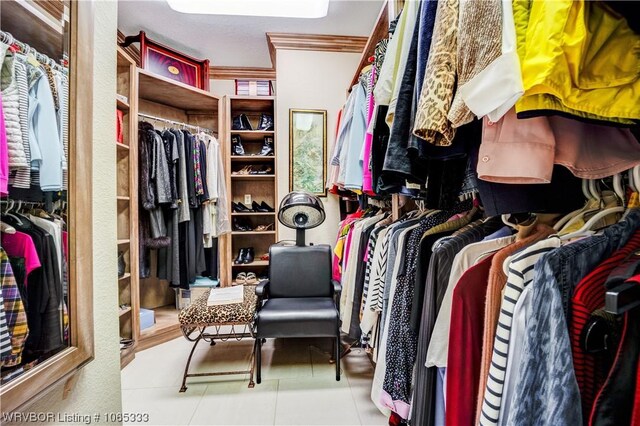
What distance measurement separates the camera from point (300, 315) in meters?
2.01

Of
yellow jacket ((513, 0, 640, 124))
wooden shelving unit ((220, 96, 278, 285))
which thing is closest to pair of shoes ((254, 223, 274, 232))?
wooden shelving unit ((220, 96, 278, 285))

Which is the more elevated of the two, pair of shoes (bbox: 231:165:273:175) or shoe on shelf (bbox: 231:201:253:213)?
Answer: pair of shoes (bbox: 231:165:273:175)

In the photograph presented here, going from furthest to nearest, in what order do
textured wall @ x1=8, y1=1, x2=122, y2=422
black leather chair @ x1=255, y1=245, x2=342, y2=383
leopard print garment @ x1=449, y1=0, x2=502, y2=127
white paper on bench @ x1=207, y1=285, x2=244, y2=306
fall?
white paper on bench @ x1=207, y1=285, x2=244, y2=306
black leather chair @ x1=255, y1=245, x2=342, y2=383
textured wall @ x1=8, y1=1, x2=122, y2=422
leopard print garment @ x1=449, y1=0, x2=502, y2=127

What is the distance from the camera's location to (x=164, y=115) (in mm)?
3258

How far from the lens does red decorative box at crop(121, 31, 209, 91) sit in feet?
9.05

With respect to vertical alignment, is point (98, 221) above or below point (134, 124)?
below

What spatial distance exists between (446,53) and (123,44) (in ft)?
10.6

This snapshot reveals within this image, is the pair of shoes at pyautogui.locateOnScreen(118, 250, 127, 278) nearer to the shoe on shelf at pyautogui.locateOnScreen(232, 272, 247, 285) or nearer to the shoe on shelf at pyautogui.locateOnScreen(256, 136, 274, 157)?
the shoe on shelf at pyautogui.locateOnScreen(232, 272, 247, 285)

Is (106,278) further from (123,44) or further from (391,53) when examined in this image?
(123,44)

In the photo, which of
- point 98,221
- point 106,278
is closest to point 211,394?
point 106,278

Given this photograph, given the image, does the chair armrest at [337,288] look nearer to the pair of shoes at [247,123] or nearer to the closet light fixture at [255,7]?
the pair of shoes at [247,123]

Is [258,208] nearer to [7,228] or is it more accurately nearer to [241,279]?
[241,279]

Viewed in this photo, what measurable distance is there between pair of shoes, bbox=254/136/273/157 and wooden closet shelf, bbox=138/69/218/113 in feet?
2.06

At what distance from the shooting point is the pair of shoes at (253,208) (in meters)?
3.35
